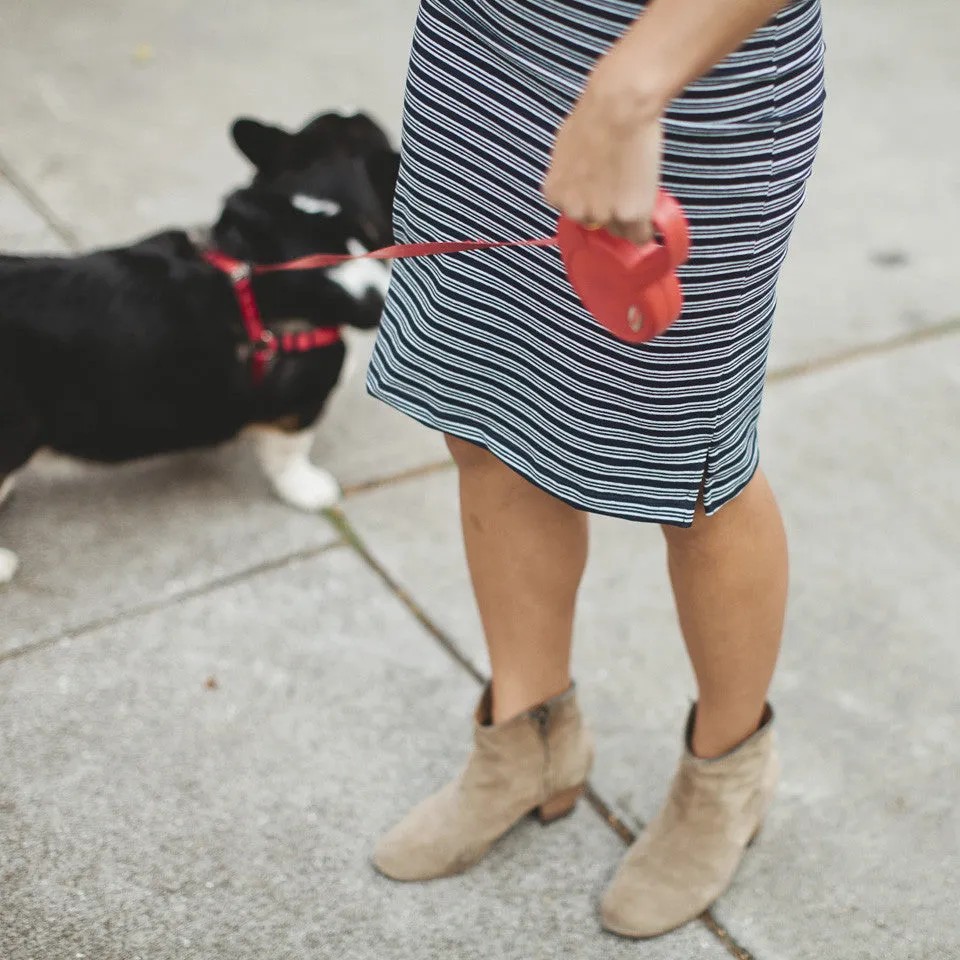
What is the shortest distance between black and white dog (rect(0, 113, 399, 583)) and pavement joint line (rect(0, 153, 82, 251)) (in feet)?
4.01

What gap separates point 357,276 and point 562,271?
1.32 m

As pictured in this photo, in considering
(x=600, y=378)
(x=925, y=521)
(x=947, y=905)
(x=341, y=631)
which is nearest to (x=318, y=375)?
(x=341, y=631)

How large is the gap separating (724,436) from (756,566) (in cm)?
23

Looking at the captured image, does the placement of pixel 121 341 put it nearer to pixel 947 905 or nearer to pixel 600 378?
pixel 600 378

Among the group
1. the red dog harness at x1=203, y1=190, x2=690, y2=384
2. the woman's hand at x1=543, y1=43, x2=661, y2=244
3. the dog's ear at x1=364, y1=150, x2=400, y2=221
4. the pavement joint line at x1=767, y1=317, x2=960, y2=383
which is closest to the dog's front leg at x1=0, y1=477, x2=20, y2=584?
the dog's ear at x1=364, y1=150, x2=400, y2=221

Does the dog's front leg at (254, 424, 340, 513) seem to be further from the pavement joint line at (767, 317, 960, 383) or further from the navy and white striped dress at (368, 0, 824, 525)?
the pavement joint line at (767, 317, 960, 383)

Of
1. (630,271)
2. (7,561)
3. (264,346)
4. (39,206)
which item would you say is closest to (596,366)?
(630,271)

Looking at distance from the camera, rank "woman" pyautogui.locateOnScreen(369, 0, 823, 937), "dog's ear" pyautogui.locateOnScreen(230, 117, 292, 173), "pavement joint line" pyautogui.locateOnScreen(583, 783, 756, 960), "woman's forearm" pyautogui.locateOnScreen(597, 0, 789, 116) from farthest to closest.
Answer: "dog's ear" pyautogui.locateOnScreen(230, 117, 292, 173), "pavement joint line" pyautogui.locateOnScreen(583, 783, 756, 960), "woman" pyautogui.locateOnScreen(369, 0, 823, 937), "woman's forearm" pyautogui.locateOnScreen(597, 0, 789, 116)

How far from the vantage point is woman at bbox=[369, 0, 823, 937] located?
3.91 ft

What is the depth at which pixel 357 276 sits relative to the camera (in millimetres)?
2578

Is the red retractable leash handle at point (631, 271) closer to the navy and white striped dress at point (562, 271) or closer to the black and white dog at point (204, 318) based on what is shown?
the navy and white striped dress at point (562, 271)

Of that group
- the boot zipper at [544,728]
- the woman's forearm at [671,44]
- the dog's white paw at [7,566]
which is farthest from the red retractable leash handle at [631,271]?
the dog's white paw at [7,566]

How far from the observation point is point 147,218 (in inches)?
149

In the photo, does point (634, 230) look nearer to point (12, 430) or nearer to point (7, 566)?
point (12, 430)
